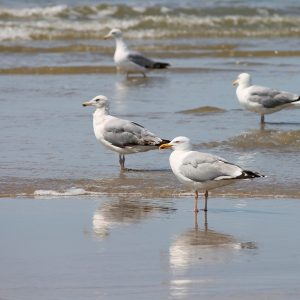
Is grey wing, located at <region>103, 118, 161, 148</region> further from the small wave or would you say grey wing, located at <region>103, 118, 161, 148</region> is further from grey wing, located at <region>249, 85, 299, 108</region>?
the small wave

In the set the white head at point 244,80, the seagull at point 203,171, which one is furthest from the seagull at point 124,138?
the white head at point 244,80

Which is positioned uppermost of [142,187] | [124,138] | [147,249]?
[124,138]

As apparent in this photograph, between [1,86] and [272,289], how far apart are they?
11.4m

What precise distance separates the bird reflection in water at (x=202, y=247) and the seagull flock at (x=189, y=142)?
0.69 meters

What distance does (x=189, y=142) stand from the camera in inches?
356

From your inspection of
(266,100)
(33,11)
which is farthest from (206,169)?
(33,11)

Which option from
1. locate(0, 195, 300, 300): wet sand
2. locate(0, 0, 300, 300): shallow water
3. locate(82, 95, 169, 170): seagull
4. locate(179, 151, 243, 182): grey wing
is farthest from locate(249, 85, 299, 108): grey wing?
locate(179, 151, 243, 182): grey wing

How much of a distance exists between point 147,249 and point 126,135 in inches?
146

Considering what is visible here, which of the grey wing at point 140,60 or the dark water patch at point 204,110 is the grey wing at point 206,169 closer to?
the dark water patch at point 204,110

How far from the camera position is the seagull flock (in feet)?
28.8

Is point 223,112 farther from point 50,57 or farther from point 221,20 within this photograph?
point 221,20

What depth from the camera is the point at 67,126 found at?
526 inches

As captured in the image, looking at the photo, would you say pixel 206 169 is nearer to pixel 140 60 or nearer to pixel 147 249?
pixel 147 249

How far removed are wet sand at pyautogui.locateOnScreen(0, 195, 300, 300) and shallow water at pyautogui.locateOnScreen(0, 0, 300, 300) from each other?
1 cm
